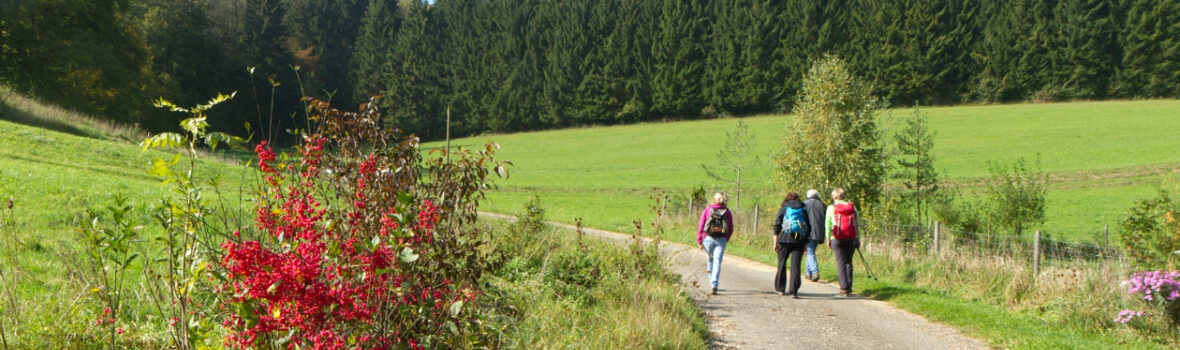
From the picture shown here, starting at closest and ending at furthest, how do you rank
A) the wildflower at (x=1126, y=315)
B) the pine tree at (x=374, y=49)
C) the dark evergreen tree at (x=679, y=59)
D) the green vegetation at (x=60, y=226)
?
the green vegetation at (x=60, y=226), the wildflower at (x=1126, y=315), the dark evergreen tree at (x=679, y=59), the pine tree at (x=374, y=49)

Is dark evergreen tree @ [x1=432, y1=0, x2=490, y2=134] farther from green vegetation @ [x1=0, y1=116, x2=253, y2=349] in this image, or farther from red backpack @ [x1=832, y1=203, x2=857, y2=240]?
red backpack @ [x1=832, y1=203, x2=857, y2=240]

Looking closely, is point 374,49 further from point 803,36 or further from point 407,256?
point 407,256

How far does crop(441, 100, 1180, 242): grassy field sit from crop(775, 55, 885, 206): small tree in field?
1022 mm

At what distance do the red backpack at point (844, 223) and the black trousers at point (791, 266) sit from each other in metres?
0.53

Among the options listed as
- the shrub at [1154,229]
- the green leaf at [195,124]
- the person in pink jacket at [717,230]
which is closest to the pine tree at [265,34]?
the person in pink jacket at [717,230]

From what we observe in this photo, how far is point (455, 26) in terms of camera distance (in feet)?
305

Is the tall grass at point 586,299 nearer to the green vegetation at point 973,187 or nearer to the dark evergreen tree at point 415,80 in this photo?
the green vegetation at point 973,187

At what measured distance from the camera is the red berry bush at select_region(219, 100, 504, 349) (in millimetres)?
3779

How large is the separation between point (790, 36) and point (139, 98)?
54.2m

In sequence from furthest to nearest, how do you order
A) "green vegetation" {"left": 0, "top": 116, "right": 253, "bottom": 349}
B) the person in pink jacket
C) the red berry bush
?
1. the person in pink jacket
2. "green vegetation" {"left": 0, "top": 116, "right": 253, "bottom": 349}
3. the red berry bush

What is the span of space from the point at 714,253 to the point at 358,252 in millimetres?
8661

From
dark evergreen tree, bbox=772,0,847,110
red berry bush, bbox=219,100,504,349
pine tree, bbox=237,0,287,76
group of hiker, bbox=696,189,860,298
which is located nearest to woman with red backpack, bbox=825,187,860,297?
group of hiker, bbox=696,189,860,298

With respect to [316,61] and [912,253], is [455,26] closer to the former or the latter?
[316,61]

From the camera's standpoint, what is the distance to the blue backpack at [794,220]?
38.9 ft
